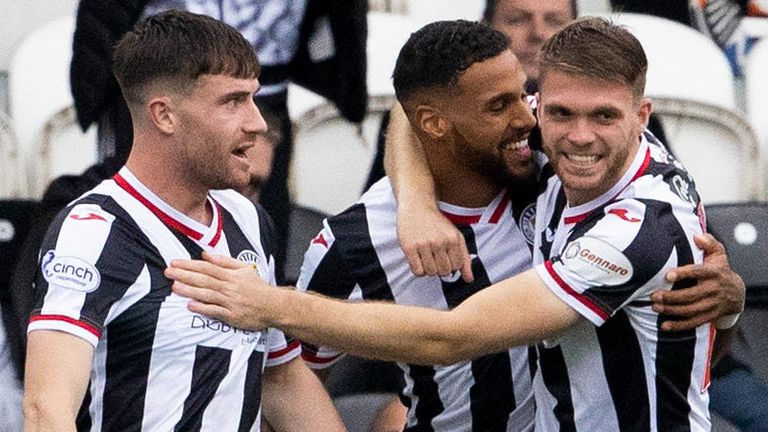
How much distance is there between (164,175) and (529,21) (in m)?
2.35

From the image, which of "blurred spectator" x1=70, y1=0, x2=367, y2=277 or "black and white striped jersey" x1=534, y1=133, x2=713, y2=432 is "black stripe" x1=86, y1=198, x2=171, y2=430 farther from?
"blurred spectator" x1=70, y1=0, x2=367, y2=277

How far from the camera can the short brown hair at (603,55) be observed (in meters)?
3.65

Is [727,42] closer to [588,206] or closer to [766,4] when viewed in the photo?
[766,4]

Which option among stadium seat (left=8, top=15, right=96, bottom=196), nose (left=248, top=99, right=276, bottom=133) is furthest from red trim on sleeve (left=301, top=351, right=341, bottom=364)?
stadium seat (left=8, top=15, right=96, bottom=196)

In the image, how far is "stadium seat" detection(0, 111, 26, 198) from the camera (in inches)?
223

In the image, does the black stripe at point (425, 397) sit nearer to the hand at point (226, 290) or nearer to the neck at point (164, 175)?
the hand at point (226, 290)

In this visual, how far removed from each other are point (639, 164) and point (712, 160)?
2.54 m

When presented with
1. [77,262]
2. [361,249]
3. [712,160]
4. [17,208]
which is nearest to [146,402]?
[77,262]

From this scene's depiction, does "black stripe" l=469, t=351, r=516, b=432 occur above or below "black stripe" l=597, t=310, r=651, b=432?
below

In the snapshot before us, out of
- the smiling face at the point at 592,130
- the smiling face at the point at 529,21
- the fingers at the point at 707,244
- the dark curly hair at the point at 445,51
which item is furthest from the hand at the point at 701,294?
the smiling face at the point at 529,21

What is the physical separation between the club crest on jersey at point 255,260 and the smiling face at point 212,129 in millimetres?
164

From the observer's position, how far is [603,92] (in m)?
3.65

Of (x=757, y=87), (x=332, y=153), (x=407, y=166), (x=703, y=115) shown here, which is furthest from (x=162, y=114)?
(x=757, y=87)

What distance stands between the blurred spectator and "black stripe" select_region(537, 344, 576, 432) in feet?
4.66
